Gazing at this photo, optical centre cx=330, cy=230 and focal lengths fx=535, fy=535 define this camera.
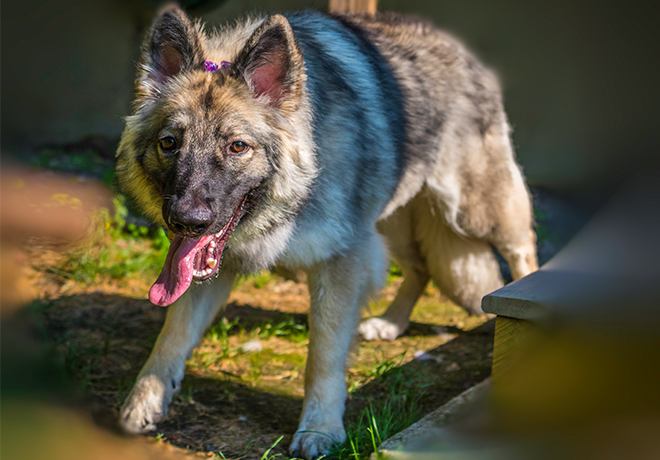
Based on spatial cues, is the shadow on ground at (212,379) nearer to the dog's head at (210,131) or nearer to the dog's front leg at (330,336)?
the dog's front leg at (330,336)

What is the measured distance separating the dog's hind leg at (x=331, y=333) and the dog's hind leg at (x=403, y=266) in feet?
4.34

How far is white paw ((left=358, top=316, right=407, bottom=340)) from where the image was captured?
4.16 m

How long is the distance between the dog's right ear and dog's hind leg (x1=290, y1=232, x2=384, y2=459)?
121cm

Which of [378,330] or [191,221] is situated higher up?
[191,221]

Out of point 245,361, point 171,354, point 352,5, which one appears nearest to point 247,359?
point 245,361

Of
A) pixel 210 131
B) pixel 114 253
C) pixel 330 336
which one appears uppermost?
pixel 210 131

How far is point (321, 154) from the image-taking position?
2686 millimetres

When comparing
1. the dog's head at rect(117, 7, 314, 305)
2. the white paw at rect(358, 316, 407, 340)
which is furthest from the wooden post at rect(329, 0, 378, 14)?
the white paw at rect(358, 316, 407, 340)

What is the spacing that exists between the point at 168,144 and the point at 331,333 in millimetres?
1272

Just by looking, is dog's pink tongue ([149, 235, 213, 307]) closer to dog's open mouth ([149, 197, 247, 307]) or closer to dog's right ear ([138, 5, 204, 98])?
dog's open mouth ([149, 197, 247, 307])

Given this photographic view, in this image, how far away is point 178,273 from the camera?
240cm

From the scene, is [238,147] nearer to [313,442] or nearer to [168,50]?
[168,50]

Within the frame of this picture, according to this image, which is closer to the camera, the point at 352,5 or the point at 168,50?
the point at 168,50

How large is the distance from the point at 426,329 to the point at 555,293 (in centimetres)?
238
